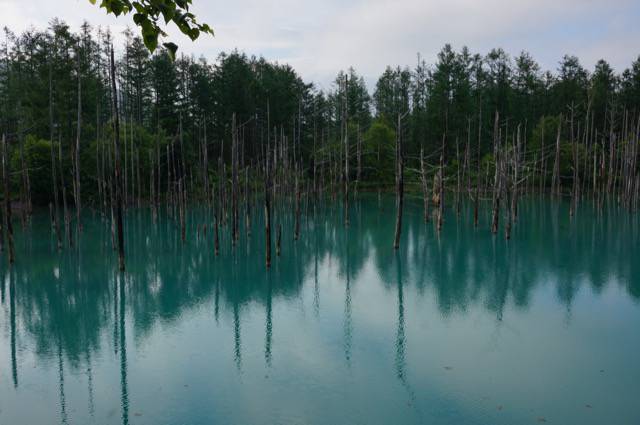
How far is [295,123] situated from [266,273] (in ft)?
92.7

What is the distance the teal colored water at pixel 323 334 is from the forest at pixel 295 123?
7083 millimetres

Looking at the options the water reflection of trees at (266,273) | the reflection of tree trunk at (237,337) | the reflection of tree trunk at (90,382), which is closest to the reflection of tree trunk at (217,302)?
the water reflection of trees at (266,273)

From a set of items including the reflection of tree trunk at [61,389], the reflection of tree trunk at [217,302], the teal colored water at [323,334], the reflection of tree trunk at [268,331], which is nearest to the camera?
the reflection of tree trunk at [61,389]

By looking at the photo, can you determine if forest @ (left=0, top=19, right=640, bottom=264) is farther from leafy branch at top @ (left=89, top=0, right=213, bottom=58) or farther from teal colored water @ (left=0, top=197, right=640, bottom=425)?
leafy branch at top @ (left=89, top=0, right=213, bottom=58)

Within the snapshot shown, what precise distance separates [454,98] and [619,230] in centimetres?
2484

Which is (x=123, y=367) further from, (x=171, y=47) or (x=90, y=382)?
(x=171, y=47)

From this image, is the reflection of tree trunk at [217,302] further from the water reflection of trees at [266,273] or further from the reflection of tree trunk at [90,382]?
the reflection of tree trunk at [90,382]

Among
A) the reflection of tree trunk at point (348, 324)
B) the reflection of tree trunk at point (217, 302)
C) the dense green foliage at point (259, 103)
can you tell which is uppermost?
the dense green foliage at point (259, 103)

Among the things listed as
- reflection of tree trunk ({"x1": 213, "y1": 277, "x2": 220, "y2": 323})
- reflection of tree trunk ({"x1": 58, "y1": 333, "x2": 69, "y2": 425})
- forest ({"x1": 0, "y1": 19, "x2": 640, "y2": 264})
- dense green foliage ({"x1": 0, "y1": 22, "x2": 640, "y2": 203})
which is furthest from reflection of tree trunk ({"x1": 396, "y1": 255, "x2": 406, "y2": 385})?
dense green foliage ({"x1": 0, "y1": 22, "x2": 640, "y2": 203})

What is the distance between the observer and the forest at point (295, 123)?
28.1 meters

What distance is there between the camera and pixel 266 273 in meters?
16.1

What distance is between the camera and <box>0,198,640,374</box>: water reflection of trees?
1212 cm

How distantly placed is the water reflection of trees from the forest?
146 inches

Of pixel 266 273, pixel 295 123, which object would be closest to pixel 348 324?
pixel 266 273
